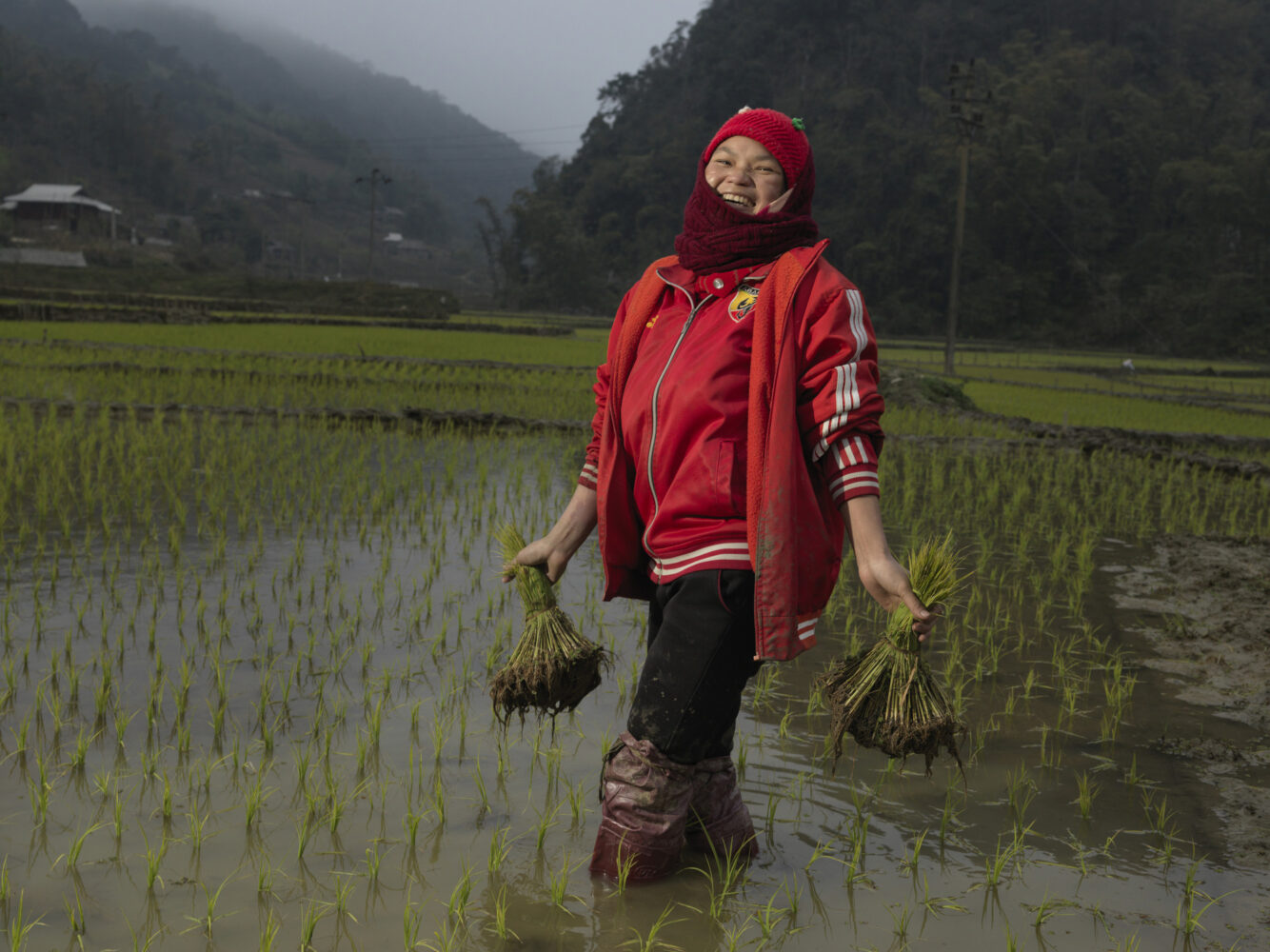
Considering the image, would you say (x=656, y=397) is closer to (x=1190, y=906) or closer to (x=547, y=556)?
(x=547, y=556)

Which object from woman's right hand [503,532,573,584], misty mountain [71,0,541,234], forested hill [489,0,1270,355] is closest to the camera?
woman's right hand [503,532,573,584]

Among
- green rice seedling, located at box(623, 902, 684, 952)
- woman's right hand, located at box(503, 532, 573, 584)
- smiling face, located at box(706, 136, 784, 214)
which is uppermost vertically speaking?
smiling face, located at box(706, 136, 784, 214)

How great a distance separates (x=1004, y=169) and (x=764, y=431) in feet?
148

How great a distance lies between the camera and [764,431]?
1.85 m

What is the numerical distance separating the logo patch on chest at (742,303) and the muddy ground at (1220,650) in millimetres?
1595

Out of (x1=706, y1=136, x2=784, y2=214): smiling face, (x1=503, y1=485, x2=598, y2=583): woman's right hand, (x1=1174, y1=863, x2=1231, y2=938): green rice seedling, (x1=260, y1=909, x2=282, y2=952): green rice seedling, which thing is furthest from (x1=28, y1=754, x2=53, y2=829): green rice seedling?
(x1=1174, y1=863, x2=1231, y2=938): green rice seedling

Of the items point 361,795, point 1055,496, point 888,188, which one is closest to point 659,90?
point 888,188

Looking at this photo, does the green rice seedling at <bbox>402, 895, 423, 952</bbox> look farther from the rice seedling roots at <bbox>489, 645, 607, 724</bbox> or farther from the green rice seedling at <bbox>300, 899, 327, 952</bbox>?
the rice seedling roots at <bbox>489, 645, 607, 724</bbox>

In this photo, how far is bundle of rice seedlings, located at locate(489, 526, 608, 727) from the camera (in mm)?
2158

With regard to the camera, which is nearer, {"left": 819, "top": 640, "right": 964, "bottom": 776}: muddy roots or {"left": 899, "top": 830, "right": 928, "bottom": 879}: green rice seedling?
{"left": 819, "top": 640, "right": 964, "bottom": 776}: muddy roots

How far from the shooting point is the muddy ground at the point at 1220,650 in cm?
269

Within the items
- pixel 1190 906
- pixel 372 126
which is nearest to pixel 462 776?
pixel 1190 906

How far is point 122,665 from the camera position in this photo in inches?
123

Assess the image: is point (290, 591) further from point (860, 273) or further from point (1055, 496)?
point (860, 273)
